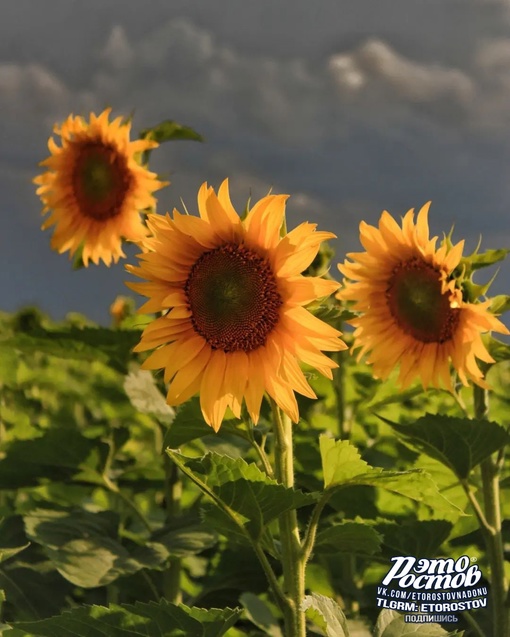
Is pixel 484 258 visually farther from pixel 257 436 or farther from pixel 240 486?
pixel 240 486

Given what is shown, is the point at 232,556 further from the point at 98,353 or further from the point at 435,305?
the point at 435,305

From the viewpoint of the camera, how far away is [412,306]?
2.42 metres

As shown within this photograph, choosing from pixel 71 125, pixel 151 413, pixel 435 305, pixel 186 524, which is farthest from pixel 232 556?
pixel 71 125

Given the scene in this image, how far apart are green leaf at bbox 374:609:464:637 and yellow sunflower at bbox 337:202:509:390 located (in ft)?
2.26

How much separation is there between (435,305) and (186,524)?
95cm

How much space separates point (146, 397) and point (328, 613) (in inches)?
42.1

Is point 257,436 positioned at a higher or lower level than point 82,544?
higher

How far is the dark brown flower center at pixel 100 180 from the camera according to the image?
2934mm

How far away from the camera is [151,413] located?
236 cm

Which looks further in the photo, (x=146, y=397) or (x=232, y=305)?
(x=146, y=397)

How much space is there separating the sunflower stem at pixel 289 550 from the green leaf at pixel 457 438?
0.48m

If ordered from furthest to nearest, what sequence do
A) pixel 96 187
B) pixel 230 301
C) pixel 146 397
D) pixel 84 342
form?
pixel 96 187 < pixel 84 342 < pixel 146 397 < pixel 230 301

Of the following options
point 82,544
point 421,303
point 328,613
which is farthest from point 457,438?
point 82,544

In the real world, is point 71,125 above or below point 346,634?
above
